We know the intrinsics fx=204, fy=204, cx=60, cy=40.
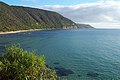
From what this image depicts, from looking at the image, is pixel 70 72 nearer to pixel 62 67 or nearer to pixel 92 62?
pixel 62 67

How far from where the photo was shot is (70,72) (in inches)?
2197

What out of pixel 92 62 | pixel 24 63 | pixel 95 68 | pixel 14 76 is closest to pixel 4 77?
pixel 14 76

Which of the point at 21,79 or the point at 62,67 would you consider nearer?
the point at 21,79

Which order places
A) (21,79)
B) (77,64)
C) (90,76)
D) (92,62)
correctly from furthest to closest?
(92,62), (77,64), (90,76), (21,79)

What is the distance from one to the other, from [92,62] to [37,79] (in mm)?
44628

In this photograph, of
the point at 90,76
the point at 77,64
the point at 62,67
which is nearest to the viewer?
the point at 90,76

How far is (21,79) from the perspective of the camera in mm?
27500

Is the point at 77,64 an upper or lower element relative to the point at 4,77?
lower

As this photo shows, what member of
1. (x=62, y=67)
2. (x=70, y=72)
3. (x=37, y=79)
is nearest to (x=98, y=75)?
(x=70, y=72)

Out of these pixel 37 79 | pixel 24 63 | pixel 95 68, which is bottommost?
pixel 95 68

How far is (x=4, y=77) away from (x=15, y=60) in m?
3.15

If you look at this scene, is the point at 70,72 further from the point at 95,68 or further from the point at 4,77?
the point at 4,77

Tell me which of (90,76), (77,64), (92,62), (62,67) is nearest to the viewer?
(90,76)

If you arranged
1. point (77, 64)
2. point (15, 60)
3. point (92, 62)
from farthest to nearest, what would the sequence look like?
point (92, 62), point (77, 64), point (15, 60)
